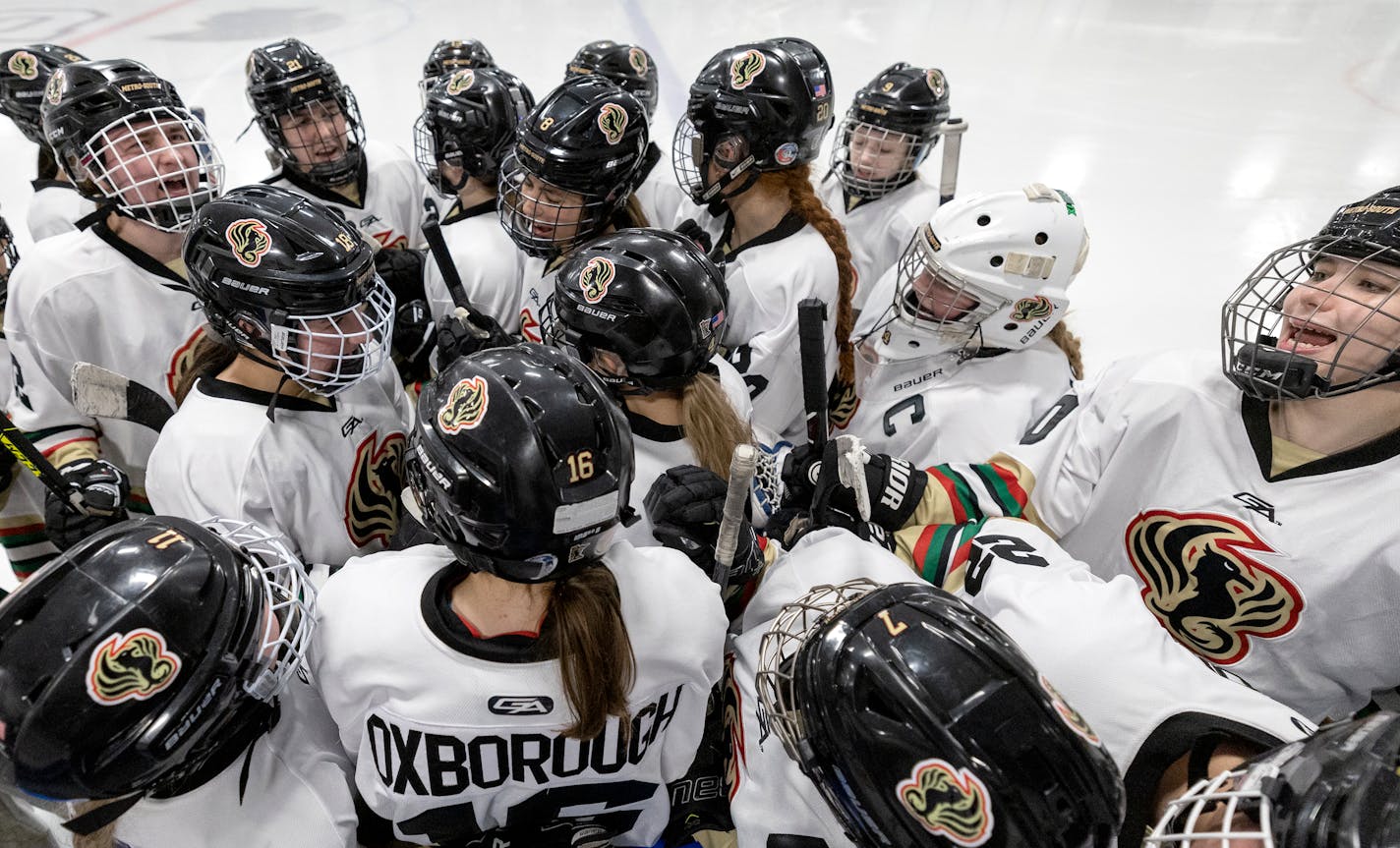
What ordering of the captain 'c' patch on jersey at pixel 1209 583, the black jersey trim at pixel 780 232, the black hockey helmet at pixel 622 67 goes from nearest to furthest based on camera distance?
the captain 'c' patch on jersey at pixel 1209 583 → the black jersey trim at pixel 780 232 → the black hockey helmet at pixel 622 67

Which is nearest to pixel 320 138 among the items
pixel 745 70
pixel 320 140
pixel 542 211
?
pixel 320 140

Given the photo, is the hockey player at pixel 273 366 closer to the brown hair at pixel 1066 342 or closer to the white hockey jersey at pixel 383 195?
the white hockey jersey at pixel 383 195

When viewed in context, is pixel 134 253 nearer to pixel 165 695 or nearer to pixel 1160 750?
pixel 165 695

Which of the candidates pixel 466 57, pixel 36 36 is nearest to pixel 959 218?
pixel 466 57

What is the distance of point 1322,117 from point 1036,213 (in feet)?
23.1

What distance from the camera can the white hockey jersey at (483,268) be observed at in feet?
8.23

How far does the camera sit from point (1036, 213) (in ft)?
5.95

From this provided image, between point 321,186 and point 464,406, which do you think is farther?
point 321,186

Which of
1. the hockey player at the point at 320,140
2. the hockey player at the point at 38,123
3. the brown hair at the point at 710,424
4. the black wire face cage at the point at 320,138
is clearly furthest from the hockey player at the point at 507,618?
the hockey player at the point at 38,123

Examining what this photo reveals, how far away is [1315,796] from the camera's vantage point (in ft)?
2.19

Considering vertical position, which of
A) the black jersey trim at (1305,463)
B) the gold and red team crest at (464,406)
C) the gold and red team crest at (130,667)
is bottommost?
the gold and red team crest at (130,667)

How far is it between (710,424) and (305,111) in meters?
2.20

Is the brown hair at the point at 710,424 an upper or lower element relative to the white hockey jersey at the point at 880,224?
lower

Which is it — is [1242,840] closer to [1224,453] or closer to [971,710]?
[971,710]
